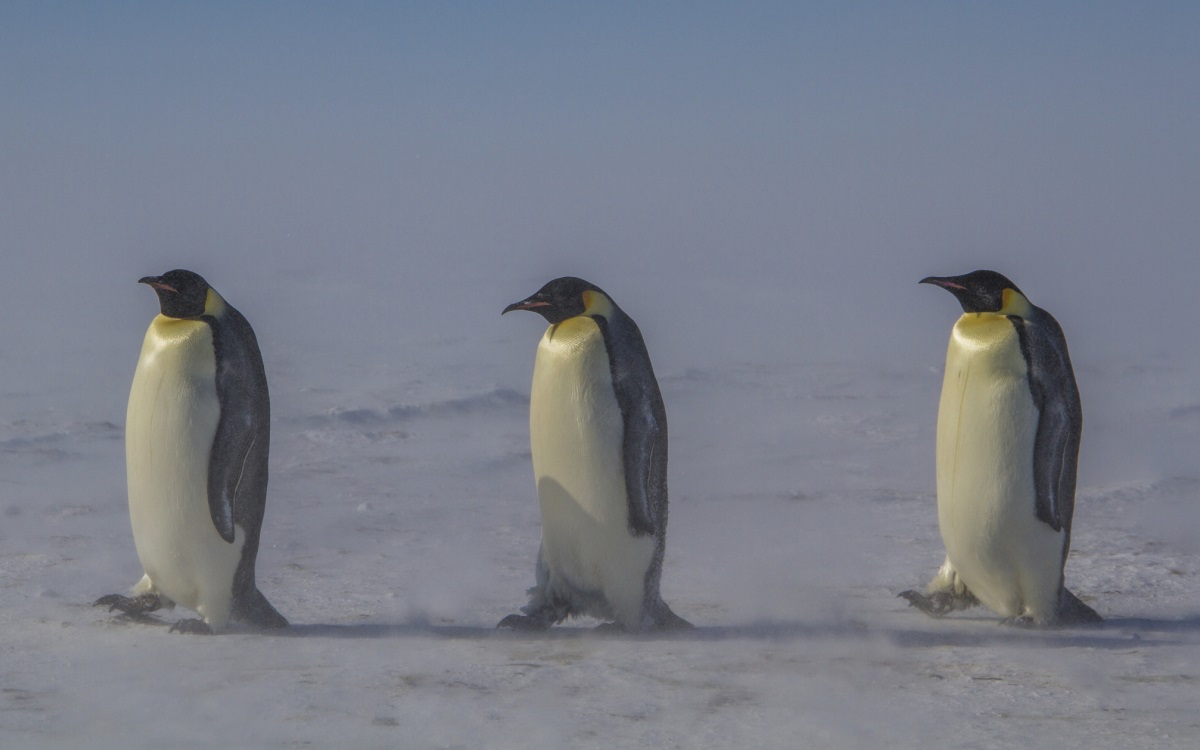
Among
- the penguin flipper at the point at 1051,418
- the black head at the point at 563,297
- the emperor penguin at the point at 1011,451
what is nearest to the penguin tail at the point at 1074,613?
the emperor penguin at the point at 1011,451

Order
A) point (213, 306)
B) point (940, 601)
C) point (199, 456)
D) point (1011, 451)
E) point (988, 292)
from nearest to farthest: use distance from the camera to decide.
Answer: point (199, 456), point (213, 306), point (1011, 451), point (988, 292), point (940, 601)

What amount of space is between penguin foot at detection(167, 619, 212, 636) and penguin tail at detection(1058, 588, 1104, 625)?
9.30ft

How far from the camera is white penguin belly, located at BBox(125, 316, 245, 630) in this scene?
4090mm

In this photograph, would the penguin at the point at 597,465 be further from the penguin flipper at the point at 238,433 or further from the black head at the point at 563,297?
the penguin flipper at the point at 238,433

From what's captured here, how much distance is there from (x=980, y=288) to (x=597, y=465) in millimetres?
1454

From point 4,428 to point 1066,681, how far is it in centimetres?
835

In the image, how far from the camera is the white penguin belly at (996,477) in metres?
4.32

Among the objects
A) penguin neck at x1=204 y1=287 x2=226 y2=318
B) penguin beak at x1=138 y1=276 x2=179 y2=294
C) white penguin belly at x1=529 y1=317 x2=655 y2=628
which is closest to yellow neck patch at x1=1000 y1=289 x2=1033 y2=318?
white penguin belly at x1=529 y1=317 x2=655 y2=628

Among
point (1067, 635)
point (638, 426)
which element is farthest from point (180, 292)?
point (1067, 635)

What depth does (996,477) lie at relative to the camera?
14.2ft

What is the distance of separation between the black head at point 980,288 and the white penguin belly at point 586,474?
3.89 feet

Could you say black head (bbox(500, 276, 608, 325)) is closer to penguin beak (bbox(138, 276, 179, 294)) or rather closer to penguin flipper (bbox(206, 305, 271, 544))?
penguin flipper (bbox(206, 305, 271, 544))

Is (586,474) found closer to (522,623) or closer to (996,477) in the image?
(522,623)

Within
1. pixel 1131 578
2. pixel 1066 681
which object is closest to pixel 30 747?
pixel 1066 681
